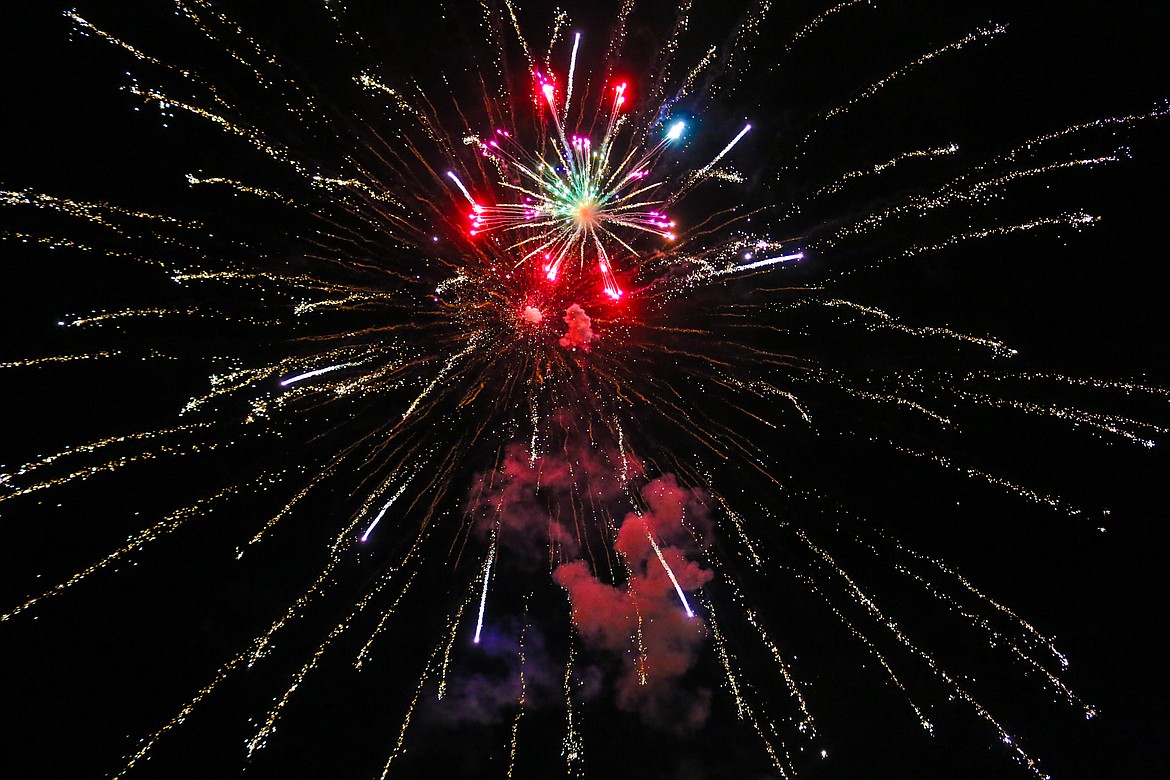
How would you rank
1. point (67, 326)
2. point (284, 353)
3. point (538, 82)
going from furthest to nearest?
1. point (284, 353)
2. point (538, 82)
3. point (67, 326)

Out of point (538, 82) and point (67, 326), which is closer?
point (67, 326)

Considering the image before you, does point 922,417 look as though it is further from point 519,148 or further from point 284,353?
point 284,353

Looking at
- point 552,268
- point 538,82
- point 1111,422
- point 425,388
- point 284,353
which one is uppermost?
point 538,82

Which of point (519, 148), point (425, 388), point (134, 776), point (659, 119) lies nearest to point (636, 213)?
point (659, 119)

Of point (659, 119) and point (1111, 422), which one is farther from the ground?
Result: point (659, 119)

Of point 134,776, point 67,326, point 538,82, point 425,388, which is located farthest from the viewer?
point 134,776

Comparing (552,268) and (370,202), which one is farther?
(552,268)

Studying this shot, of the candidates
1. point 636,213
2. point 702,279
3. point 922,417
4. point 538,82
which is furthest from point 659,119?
point 922,417

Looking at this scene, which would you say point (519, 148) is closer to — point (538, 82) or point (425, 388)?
point (538, 82)

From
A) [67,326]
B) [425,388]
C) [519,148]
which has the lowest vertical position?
[425,388]
